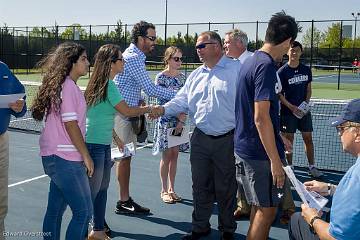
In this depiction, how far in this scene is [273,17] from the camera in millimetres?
3736

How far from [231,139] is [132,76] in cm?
141

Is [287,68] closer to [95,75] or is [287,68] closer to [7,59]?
[95,75]

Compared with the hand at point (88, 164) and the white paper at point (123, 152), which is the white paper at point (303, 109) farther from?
the hand at point (88, 164)

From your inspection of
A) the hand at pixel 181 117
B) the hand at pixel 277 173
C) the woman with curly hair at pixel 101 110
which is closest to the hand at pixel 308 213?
the hand at pixel 277 173

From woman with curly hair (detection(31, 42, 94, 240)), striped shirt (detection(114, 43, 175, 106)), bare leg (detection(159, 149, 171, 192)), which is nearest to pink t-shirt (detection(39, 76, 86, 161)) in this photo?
woman with curly hair (detection(31, 42, 94, 240))

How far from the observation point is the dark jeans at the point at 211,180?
4730 mm

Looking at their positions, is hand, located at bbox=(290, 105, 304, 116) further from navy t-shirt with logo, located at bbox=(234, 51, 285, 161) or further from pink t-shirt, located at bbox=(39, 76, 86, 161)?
pink t-shirt, located at bbox=(39, 76, 86, 161)

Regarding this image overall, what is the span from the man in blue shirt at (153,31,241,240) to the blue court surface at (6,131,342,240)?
0.31 metres

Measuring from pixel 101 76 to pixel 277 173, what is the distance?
1.85 metres

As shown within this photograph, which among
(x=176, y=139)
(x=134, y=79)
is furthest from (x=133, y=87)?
(x=176, y=139)

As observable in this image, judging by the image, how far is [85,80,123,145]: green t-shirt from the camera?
431 cm

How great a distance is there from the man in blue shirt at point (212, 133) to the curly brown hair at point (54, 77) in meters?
1.35

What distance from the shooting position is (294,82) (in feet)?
23.1

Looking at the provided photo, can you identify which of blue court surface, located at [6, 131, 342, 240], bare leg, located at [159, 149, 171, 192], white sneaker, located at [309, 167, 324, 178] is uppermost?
bare leg, located at [159, 149, 171, 192]
